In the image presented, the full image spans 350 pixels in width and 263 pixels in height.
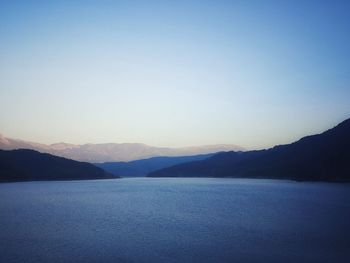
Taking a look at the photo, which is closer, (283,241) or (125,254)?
(125,254)

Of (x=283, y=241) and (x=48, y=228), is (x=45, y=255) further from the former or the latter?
(x=283, y=241)

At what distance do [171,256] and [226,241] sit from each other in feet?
31.9

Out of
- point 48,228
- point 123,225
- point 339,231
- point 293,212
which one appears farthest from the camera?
point 293,212

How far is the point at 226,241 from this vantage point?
4506cm

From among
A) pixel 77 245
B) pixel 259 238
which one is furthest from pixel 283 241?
pixel 77 245

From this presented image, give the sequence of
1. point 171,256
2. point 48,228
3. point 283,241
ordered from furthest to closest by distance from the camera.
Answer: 1. point 48,228
2. point 283,241
3. point 171,256

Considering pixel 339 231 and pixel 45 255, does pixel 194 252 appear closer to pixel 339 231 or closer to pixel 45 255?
pixel 45 255

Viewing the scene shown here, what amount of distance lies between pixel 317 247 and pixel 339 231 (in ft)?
37.1

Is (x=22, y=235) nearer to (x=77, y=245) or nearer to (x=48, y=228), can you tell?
(x=48, y=228)

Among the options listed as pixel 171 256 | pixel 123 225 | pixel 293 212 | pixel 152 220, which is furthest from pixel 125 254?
pixel 293 212

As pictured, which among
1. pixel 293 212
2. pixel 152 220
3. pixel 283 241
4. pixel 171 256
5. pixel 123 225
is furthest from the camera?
pixel 293 212

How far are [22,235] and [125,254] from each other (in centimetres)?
2006

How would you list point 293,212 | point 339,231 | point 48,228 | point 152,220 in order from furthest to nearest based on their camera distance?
point 293,212 < point 152,220 < point 48,228 < point 339,231

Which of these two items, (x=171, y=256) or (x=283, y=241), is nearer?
(x=171, y=256)
